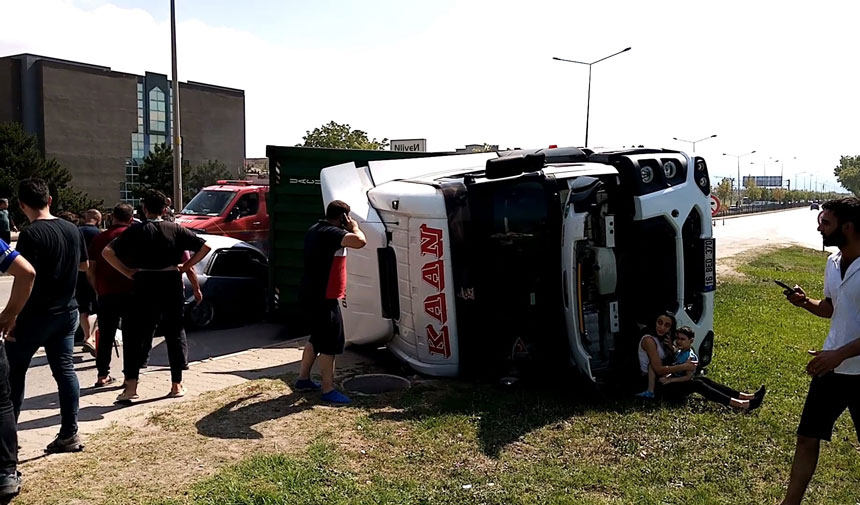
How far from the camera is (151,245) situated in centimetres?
615

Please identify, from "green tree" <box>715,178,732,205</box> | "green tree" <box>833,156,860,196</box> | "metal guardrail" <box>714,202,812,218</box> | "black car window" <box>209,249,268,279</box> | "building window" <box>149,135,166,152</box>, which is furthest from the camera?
"green tree" <box>833,156,860,196</box>

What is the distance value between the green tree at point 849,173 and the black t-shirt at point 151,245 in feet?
473

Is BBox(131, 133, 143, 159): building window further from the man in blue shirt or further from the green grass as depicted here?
the man in blue shirt

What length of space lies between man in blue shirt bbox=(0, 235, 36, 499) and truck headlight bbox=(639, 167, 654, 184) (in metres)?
4.69

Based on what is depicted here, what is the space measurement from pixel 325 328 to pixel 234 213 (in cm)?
829

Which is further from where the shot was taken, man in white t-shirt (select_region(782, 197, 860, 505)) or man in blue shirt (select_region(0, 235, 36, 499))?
man in blue shirt (select_region(0, 235, 36, 499))

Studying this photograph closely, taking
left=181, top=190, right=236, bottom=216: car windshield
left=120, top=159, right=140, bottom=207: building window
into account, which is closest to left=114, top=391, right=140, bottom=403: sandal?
left=181, top=190, right=236, bottom=216: car windshield

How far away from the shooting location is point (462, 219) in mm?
6441

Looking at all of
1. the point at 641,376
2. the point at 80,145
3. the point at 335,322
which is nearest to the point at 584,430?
the point at 641,376

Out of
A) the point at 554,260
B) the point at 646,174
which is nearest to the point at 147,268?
the point at 554,260

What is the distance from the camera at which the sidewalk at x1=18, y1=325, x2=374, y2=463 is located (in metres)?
5.62

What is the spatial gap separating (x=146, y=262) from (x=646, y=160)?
4.37 m

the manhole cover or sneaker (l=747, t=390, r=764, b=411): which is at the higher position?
sneaker (l=747, t=390, r=764, b=411)

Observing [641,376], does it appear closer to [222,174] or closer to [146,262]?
[146,262]
